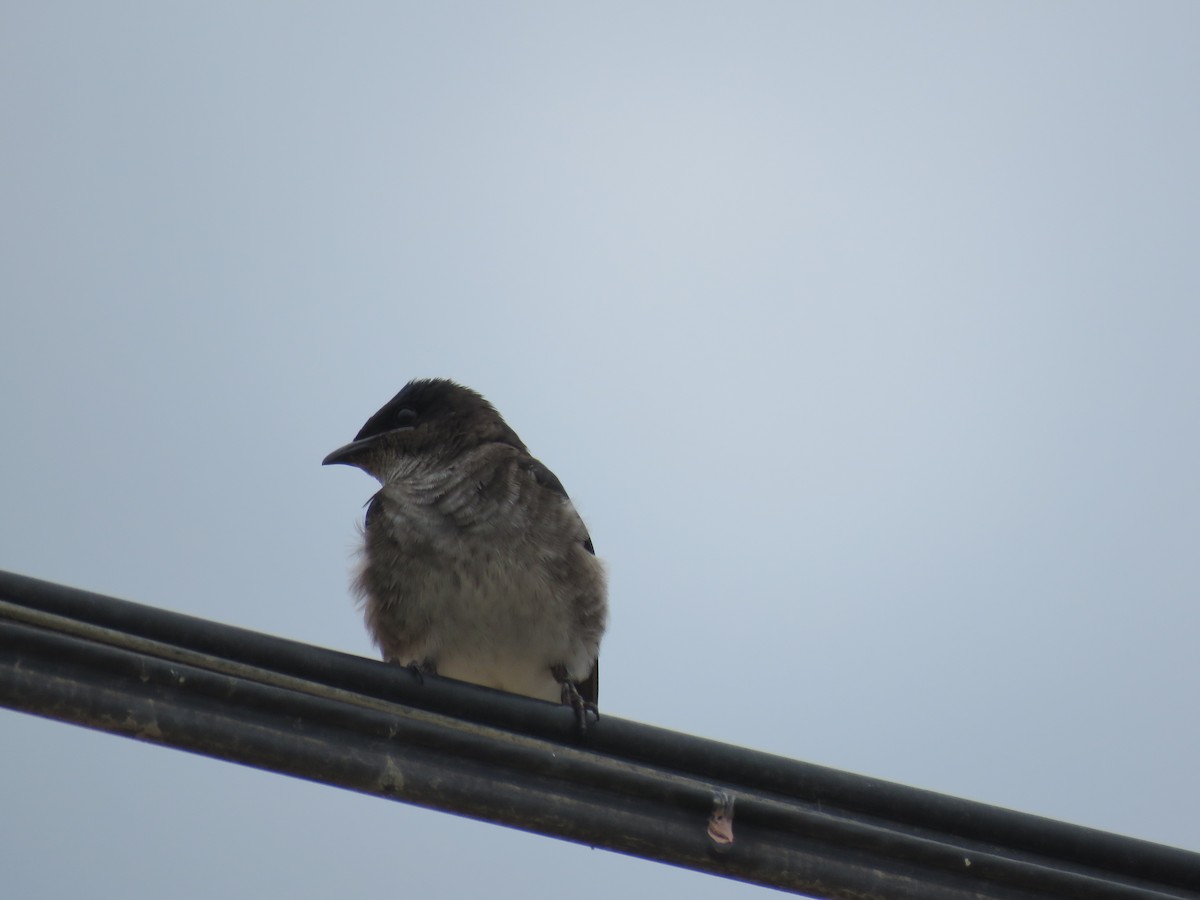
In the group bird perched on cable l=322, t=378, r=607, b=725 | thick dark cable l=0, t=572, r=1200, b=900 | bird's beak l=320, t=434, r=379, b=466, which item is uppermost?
bird's beak l=320, t=434, r=379, b=466

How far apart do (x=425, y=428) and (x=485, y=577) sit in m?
1.10

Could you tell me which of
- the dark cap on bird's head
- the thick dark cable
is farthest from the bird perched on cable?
the thick dark cable

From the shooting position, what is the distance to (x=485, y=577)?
5035mm

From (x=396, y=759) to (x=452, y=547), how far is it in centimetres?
245

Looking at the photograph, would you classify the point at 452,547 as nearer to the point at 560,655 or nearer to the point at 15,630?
the point at 560,655

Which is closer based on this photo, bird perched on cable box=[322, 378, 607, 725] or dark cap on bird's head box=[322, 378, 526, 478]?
bird perched on cable box=[322, 378, 607, 725]

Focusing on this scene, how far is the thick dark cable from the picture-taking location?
2504mm

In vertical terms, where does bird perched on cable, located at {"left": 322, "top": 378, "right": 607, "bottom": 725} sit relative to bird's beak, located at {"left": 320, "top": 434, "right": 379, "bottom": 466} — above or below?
below

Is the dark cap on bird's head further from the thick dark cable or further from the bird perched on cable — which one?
the thick dark cable

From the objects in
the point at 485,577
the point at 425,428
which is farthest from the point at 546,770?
the point at 425,428

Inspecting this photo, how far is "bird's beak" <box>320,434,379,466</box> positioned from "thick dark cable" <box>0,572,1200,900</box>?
3236 mm

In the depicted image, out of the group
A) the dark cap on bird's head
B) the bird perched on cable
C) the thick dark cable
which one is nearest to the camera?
the thick dark cable

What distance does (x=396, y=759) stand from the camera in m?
2.66

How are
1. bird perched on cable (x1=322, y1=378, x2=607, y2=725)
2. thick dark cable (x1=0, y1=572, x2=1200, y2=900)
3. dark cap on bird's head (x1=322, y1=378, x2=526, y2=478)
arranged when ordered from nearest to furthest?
thick dark cable (x1=0, y1=572, x2=1200, y2=900)
bird perched on cable (x1=322, y1=378, x2=607, y2=725)
dark cap on bird's head (x1=322, y1=378, x2=526, y2=478)
